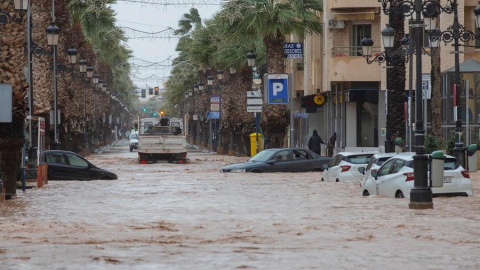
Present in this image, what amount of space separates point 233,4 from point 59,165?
60.8ft

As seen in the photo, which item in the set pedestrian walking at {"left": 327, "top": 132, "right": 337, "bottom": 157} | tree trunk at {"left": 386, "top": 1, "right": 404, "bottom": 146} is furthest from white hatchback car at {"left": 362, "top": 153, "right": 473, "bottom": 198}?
pedestrian walking at {"left": 327, "top": 132, "right": 337, "bottom": 157}

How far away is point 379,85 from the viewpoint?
6134cm

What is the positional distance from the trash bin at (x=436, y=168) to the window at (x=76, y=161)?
1862 centimetres

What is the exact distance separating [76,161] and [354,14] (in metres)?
24.9

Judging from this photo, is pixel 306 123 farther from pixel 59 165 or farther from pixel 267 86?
pixel 59 165

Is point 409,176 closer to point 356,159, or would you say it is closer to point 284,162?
point 356,159

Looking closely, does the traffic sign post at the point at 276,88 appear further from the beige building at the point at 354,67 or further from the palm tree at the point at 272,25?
the beige building at the point at 354,67

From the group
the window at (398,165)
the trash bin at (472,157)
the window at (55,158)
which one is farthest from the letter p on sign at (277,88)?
the window at (398,165)

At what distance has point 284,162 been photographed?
43.5 m

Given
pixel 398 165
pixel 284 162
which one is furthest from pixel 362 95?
pixel 398 165

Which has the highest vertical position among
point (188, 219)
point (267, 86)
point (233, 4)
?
point (233, 4)

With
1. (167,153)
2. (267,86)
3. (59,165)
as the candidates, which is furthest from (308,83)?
(59,165)

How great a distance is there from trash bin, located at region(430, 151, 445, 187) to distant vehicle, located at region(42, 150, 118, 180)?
18223 millimetres

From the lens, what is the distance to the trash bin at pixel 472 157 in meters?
41.2
